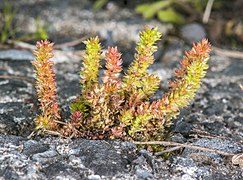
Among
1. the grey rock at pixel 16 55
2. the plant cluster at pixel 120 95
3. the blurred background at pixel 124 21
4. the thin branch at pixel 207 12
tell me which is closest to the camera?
the plant cluster at pixel 120 95

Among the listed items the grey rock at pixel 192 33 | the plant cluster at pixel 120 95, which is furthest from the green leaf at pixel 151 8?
the plant cluster at pixel 120 95

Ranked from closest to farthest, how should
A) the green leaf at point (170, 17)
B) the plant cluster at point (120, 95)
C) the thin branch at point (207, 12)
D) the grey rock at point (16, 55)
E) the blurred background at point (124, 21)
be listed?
1. the plant cluster at point (120, 95)
2. the grey rock at point (16, 55)
3. the blurred background at point (124, 21)
4. the green leaf at point (170, 17)
5. the thin branch at point (207, 12)

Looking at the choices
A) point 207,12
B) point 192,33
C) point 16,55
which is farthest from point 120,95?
point 207,12

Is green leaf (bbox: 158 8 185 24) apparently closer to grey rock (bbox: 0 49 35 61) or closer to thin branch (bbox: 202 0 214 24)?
thin branch (bbox: 202 0 214 24)

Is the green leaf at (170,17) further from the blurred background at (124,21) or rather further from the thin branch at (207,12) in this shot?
the thin branch at (207,12)

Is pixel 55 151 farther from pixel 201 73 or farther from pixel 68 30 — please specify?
pixel 68 30

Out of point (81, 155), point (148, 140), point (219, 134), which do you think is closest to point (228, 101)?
point (219, 134)

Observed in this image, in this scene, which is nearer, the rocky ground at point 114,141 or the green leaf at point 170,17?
the rocky ground at point 114,141
